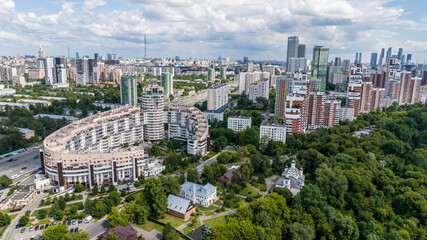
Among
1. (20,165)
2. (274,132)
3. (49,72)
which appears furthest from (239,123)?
(49,72)

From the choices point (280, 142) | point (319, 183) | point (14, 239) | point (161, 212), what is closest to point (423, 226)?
point (319, 183)

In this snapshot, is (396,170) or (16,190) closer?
(16,190)

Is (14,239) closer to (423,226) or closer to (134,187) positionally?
(134,187)

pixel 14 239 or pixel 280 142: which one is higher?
pixel 280 142

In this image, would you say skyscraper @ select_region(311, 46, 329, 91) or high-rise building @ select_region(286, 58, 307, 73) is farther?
high-rise building @ select_region(286, 58, 307, 73)

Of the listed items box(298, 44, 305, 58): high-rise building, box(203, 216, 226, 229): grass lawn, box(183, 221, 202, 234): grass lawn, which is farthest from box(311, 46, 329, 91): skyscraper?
box(183, 221, 202, 234): grass lawn

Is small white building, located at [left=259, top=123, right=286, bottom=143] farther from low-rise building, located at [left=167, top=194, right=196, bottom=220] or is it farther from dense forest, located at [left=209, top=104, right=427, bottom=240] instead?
low-rise building, located at [left=167, top=194, right=196, bottom=220]
